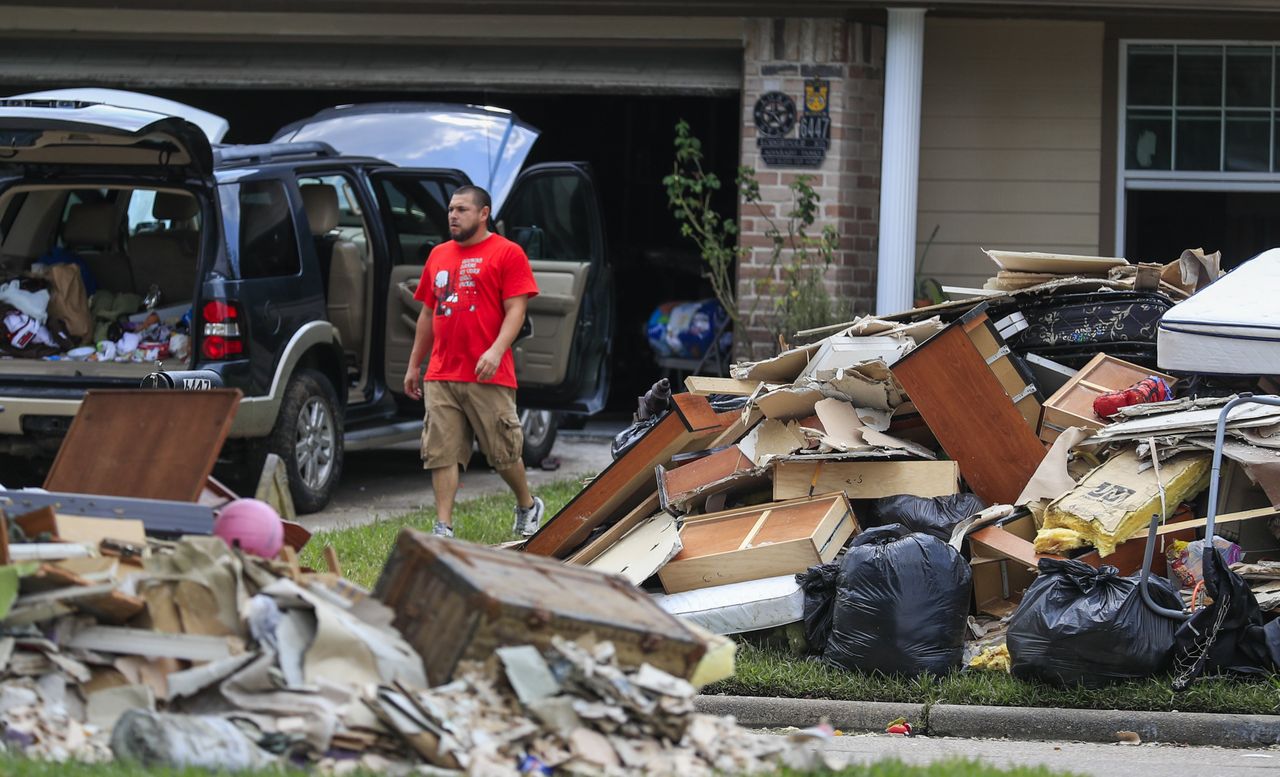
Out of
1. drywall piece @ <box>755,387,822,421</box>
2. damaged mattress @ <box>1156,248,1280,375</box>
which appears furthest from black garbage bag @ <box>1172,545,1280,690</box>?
drywall piece @ <box>755,387,822,421</box>

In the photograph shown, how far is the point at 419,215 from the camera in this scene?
1052 cm

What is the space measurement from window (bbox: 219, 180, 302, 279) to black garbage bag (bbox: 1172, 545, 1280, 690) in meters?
5.40

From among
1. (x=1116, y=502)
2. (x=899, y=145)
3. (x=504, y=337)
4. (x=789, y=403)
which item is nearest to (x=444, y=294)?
(x=504, y=337)

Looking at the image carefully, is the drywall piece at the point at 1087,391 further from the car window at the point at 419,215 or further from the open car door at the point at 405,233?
the car window at the point at 419,215

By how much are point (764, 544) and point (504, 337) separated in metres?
2.09

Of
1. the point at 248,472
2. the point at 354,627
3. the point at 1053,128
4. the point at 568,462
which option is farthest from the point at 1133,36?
the point at 354,627

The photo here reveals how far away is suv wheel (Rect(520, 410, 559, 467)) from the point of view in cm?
1118

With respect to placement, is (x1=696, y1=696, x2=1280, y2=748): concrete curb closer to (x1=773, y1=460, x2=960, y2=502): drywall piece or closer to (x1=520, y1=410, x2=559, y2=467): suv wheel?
(x1=773, y1=460, x2=960, y2=502): drywall piece

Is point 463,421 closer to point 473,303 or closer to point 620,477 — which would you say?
point 473,303

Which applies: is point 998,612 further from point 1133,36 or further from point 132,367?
point 1133,36

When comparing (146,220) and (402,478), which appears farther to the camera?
(402,478)

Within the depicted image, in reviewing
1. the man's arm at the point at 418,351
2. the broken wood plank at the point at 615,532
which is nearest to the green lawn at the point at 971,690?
the broken wood plank at the point at 615,532

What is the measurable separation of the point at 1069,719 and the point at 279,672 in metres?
2.97

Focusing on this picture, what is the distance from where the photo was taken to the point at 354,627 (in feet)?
13.4
